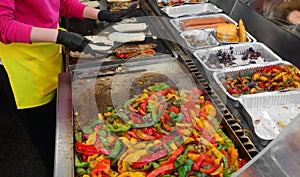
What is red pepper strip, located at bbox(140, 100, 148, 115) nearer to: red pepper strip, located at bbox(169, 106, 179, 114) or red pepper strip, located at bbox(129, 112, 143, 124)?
red pepper strip, located at bbox(129, 112, 143, 124)

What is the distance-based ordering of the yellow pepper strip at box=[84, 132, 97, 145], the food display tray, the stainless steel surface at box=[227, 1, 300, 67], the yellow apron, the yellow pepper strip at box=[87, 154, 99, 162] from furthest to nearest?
1. the stainless steel surface at box=[227, 1, 300, 67]
2. the yellow apron
3. the food display tray
4. the yellow pepper strip at box=[84, 132, 97, 145]
5. the yellow pepper strip at box=[87, 154, 99, 162]

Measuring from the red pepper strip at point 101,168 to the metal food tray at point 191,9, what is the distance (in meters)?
2.35

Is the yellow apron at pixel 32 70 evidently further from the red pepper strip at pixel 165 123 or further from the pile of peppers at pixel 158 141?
the red pepper strip at pixel 165 123

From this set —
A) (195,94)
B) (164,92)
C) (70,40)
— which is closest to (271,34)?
(195,94)

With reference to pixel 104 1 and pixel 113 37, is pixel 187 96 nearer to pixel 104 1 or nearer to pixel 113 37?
pixel 113 37

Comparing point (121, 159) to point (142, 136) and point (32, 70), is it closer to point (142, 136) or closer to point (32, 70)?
point (142, 136)

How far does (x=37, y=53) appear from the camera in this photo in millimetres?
2566

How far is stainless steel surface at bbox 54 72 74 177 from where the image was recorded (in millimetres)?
1715

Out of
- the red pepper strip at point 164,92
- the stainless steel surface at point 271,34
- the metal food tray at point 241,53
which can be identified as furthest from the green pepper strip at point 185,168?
the stainless steel surface at point 271,34

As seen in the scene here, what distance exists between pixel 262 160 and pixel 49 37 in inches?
65.2

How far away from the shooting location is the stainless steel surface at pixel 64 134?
1.71 meters

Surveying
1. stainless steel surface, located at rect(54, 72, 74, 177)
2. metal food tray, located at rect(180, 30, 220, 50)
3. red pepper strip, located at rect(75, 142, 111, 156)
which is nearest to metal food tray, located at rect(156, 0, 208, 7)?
metal food tray, located at rect(180, 30, 220, 50)

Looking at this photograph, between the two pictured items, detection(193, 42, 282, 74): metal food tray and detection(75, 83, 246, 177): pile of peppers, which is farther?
detection(193, 42, 282, 74): metal food tray

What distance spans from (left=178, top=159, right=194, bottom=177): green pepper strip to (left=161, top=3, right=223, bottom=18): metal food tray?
233 centimetres
